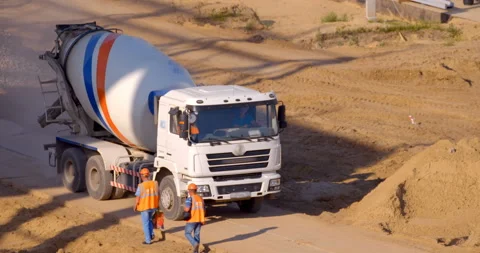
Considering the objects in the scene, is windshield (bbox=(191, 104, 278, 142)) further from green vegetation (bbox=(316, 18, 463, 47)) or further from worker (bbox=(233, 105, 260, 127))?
green vegetation (bbox=(316, 18, 463, 47))

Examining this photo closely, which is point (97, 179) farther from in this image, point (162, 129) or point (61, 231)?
point (162, 129)

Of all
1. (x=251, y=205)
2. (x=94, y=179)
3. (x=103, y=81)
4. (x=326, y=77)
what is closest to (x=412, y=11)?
(x=326, y=77)

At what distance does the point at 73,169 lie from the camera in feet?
75.9

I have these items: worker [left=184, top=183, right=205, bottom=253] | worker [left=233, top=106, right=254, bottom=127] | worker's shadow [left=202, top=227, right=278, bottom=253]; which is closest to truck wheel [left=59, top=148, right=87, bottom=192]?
worker [left=233, top=106, right=254, bottom=127]

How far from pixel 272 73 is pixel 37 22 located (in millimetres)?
11015

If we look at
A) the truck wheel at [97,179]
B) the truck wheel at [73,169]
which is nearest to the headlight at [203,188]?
the truck wheel at [97,179]

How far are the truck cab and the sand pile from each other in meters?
2.23

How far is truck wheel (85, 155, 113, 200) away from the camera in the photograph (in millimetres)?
21922

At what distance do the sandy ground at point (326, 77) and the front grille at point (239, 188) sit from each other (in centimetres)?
175

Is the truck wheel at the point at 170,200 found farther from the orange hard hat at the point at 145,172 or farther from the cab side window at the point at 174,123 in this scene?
the cab side window at the point at 174,123

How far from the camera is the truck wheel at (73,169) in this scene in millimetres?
22844

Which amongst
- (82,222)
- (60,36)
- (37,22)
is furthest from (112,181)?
(37,22)

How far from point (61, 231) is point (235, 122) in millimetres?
4210

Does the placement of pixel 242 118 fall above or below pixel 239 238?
above
